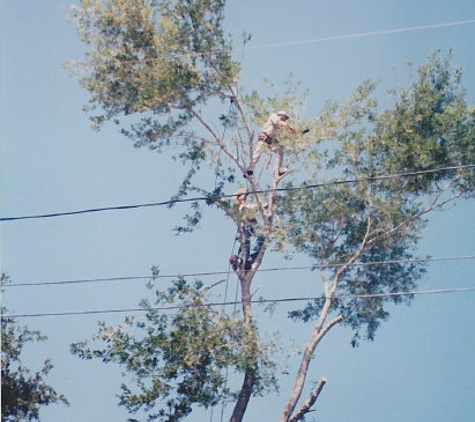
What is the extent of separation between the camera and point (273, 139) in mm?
12562

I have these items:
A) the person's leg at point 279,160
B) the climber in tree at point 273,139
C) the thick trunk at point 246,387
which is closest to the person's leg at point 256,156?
the climber in tree at point 273,139

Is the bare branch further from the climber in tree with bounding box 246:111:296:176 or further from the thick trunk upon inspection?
the climber in tree with bounding box 246:111:296:176

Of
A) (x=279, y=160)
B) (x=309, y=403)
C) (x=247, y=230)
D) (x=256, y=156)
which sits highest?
(x=256, y=156)

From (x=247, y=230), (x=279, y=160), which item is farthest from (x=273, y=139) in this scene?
(x=247, y=230)

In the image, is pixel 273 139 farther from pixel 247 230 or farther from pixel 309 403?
pixel 309 403

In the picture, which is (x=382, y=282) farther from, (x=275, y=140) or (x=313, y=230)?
(x=275, y=140)

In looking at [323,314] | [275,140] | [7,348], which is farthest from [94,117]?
[323,314]

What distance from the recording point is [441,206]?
12773mm

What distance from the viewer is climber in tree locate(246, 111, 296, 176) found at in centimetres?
1252

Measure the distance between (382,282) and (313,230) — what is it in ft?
5.50

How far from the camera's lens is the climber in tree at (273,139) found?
12.5 meters

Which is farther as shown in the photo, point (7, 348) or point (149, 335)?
point (7, 348)

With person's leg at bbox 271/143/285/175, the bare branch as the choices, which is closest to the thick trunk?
the bare branch

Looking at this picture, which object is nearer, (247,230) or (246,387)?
(246,387)
